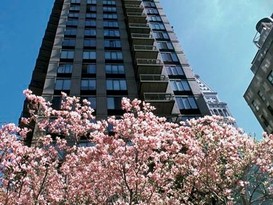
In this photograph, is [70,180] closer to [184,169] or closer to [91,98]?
[184,169]

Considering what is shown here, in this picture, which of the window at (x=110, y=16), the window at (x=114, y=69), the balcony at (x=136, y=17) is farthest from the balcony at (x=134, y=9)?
the window at (x=114, y=69)

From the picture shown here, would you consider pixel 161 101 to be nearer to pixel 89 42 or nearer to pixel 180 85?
pixel 180 85

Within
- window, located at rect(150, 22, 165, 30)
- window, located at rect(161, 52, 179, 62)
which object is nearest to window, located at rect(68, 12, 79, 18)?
window, located at rect(150, 22, 165, 30)

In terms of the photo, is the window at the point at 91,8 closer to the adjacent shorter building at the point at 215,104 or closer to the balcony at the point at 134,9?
the balcony at the point at 134,9

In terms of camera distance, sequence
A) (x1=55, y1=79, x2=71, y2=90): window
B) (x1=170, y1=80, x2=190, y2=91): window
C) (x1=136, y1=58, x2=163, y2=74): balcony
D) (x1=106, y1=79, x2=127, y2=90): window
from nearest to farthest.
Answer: (x1=55, y1=79, x2=71, y2=90): window < (x1=106, y1=79, x2=127, y2=90): window < (x1=170, y1=80, x2=190, y2=91): window < (x1=136, y1=58, x2=163, y2=74): balcony

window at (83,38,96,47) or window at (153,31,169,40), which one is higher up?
window at (153,31,169,40)

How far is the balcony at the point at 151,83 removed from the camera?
30.6 metres

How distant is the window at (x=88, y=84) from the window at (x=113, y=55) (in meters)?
5.28

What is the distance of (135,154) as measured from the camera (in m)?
10.8

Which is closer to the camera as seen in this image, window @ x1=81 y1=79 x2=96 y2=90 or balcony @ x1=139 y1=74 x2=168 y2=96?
balcony @ x1=139 y1=74 x2=168 y2=96

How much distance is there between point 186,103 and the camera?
101 ft

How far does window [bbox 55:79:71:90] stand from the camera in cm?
3059

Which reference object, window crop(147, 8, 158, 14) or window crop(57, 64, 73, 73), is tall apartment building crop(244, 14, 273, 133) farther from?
window crop(57, 64, 73, 73)

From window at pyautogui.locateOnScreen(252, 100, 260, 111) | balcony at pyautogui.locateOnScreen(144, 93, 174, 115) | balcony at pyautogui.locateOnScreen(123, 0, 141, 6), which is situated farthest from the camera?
balcony at pyautogui.locateOnScreen(123, 0, 141, 6)
